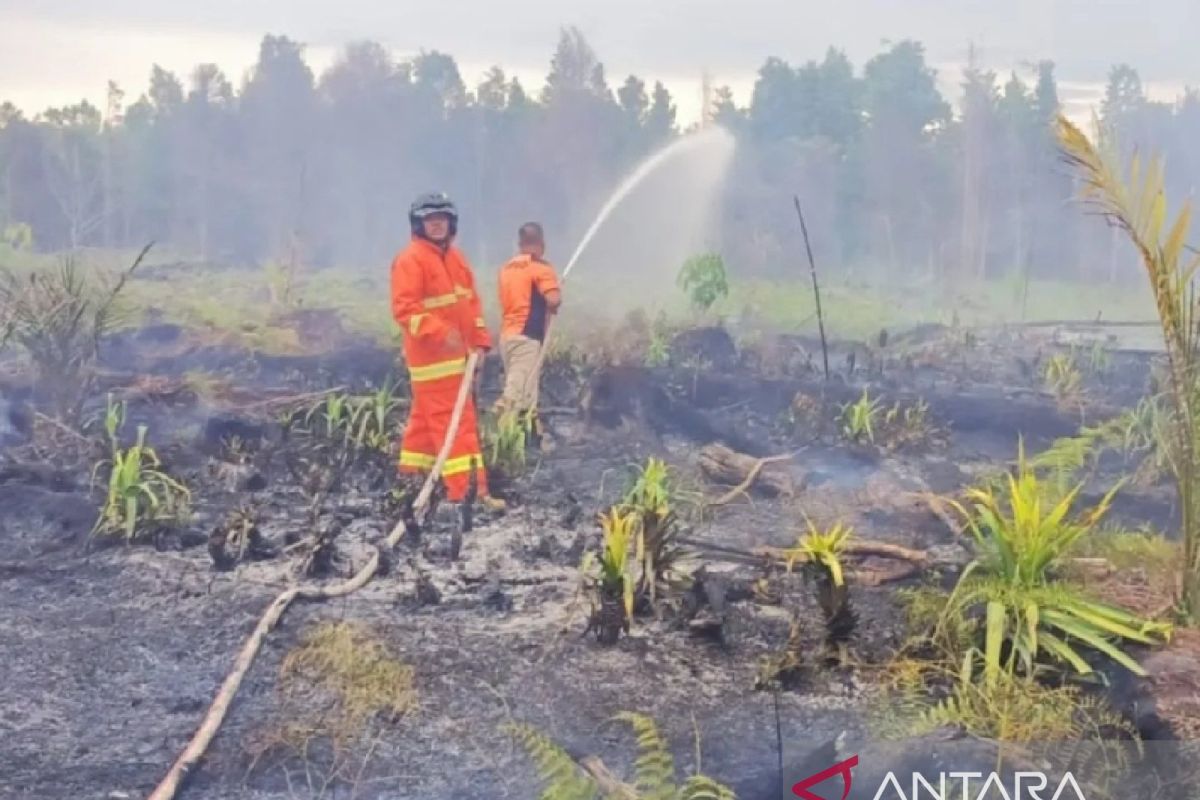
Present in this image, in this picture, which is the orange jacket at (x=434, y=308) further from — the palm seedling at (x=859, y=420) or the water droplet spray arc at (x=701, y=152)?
the palm seedling at (x=859, y=420)

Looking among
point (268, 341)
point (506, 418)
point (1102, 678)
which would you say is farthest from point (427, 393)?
point (1102, 678)

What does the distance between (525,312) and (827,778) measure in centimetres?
156

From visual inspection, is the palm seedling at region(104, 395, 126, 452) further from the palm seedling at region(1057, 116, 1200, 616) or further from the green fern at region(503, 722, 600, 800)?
the palm seedling at region(1057, 116, 1200, 616)

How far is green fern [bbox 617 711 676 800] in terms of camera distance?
3066 millimetres

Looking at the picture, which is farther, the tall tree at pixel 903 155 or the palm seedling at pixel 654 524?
the tall tree at pixel 903 155

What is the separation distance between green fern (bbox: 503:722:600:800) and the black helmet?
142 centimetres

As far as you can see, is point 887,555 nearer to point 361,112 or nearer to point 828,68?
point 828,68

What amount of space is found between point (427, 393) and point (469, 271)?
0.38 m

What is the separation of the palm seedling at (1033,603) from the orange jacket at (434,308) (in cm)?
155

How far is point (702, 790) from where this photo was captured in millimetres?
3158

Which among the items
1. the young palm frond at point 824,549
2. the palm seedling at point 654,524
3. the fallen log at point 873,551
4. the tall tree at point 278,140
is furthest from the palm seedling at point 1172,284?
the tall tree at point 278,140

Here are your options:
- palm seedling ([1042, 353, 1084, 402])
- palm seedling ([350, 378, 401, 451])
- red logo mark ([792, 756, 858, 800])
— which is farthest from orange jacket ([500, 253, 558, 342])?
palm seedling ([1042, 353, 1084, 402])

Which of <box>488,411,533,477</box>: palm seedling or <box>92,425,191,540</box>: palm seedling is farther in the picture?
<box>488,411,533,477</box>: palm seedling

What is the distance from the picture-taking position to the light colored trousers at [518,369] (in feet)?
11.9
